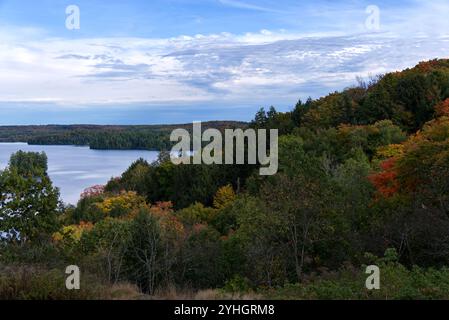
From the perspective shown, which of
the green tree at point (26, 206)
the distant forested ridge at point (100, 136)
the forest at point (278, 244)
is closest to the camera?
the forest at point (278, 244)

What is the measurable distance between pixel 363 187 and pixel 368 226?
8.11 metres

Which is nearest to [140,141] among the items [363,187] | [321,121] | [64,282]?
[321,121]

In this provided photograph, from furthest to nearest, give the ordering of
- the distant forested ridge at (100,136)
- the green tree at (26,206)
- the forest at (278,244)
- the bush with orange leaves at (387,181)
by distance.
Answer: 1. the distant forested ridge at (100,136)
2. the green tree at (26,206)
3. the bush with orange leaves at (387,181)
4. the forest at (278,244)

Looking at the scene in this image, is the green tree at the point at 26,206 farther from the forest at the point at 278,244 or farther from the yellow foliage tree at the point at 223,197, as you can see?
the yellow foliage tree at the point at 223,197

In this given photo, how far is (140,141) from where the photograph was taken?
140375mm

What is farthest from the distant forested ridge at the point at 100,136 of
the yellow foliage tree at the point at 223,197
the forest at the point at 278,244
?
the forest at the point at 278,244

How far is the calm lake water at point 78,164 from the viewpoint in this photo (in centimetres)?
8304

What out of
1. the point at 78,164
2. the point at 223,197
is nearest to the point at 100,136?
the point at 78,164

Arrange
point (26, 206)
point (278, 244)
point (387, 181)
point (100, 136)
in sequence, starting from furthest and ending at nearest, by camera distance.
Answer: point (100, 136) → point (26, 206) → point (387, 181) → point (278, 244)

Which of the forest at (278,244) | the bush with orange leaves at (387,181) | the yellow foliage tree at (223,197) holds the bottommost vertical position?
the yellow foliage tree at (223,197)

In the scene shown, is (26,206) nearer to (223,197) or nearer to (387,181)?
(387,181)

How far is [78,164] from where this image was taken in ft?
371

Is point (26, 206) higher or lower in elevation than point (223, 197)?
higher
